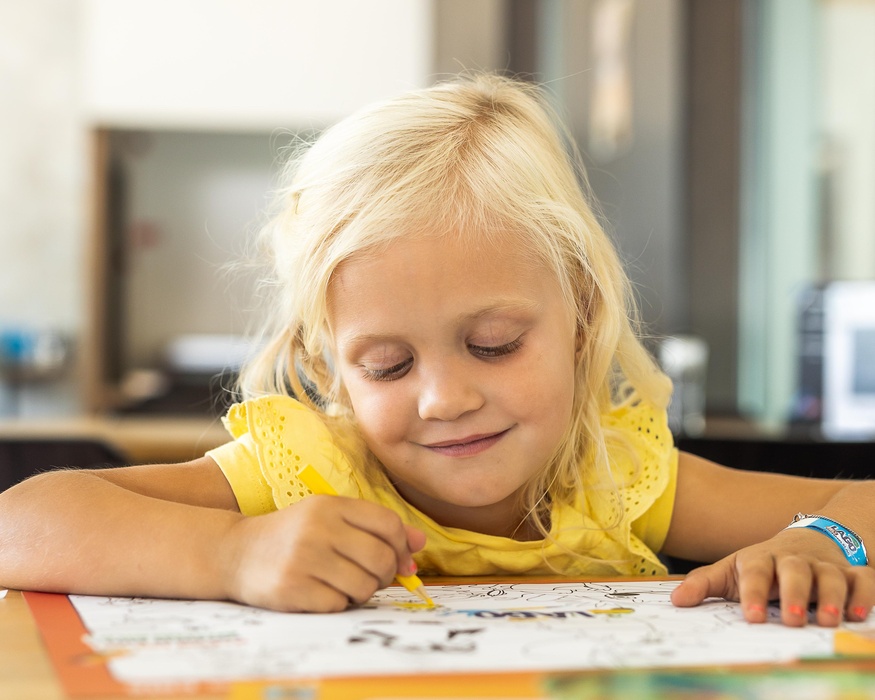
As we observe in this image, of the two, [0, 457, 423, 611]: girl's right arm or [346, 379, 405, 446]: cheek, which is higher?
[346, 379, 405, 446]: cheek

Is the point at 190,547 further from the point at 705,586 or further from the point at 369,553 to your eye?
the point at 705,586

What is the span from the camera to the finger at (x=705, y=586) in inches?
26.9

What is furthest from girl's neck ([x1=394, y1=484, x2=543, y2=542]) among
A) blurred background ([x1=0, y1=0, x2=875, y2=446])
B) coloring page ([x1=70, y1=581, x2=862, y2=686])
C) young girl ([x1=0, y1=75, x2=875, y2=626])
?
blurred background ([x1=0, y1=0, x2=875, y2=446])

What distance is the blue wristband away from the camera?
80cm

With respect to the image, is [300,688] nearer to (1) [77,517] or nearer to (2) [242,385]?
(1) [77,517]

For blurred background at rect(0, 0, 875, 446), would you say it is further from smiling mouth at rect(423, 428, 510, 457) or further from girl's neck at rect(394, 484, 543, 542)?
smiling mouth at rect(423, 428, 510, 457)

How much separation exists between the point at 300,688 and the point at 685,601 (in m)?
0.31

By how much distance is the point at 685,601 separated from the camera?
68cm

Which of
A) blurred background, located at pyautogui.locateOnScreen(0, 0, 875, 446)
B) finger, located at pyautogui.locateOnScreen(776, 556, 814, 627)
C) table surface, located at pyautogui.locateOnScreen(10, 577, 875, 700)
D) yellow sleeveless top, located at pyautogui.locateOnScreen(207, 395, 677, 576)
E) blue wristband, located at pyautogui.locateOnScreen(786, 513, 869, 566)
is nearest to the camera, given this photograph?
table surface, located at pyautogui.locateOnScreen(10, 577, 875, 700)

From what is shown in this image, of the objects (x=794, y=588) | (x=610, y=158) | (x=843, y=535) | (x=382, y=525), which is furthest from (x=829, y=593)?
(x=610, y=158)

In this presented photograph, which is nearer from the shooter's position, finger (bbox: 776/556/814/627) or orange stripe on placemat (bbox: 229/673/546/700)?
orange stripe on placemat (bbox: 229/673/546/700)

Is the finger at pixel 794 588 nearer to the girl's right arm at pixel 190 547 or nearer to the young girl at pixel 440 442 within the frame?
the young girl at pixel 440 442

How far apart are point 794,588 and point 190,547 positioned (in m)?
0.40

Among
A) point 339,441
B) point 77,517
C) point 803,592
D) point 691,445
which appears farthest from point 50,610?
point 691,445
